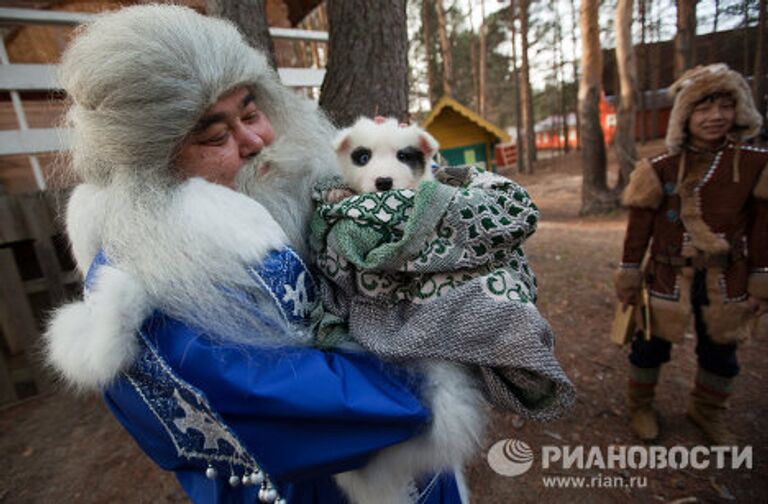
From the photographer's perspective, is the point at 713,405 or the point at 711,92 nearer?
the point at 711,92

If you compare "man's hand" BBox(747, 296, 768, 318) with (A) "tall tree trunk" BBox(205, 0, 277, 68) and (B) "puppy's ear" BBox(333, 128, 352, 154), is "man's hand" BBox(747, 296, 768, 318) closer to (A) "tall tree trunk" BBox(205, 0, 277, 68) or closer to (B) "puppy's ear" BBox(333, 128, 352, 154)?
(B) "puppy's ear" BBox(333, 128, 352, 154)

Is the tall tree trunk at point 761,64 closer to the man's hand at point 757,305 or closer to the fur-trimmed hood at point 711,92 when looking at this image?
the fur-trimmed hood at point 711,92

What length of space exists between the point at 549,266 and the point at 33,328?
604 centimetres

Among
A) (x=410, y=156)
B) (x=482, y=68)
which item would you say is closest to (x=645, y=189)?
(x=410, y=156)

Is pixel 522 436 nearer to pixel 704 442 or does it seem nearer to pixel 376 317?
pixel 704 442

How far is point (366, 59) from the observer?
8.64 feet

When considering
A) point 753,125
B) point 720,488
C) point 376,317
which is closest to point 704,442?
point 720,488

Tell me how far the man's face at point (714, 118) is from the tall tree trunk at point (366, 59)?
5.98 ft

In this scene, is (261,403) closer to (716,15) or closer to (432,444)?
(432,444)

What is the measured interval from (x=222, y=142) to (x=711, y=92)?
9.18 feet

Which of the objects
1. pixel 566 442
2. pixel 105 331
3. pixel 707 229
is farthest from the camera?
pixel 566 442

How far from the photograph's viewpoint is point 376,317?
1100mm

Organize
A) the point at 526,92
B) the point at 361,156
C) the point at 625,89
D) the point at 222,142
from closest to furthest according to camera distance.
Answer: the point at 222,142, the point at 361,156, the point at 625,89, the point at 526,92

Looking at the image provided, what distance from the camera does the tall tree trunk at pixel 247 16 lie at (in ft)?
7.77
